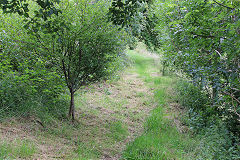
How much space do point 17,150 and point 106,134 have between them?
2669 mm

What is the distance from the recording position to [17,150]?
12.9 feet

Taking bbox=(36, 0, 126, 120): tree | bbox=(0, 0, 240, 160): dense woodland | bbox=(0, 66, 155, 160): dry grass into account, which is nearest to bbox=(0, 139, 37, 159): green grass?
bbox=(0, 66, 155, 160): dry grass

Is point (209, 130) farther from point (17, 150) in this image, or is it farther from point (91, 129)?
point (17, 150)

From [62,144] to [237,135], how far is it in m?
4.51

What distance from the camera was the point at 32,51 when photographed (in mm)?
5699

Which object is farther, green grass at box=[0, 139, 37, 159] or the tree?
the tree

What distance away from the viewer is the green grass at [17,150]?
146 inches

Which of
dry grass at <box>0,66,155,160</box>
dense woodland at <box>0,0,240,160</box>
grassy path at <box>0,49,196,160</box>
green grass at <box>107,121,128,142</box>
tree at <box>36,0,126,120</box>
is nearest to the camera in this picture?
grassy path at <box>0,49,196,160</box>

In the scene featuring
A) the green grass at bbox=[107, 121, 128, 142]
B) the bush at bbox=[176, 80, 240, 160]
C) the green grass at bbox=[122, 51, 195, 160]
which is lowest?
the green grass at bbox=[107, 121, 128, 142]

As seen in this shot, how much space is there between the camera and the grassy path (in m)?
4.45

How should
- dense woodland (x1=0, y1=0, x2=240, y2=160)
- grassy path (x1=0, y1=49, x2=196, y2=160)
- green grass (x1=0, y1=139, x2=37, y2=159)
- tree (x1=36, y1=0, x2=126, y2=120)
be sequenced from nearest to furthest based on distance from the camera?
green grass (x1=0, y1=139, x2=37, y2=159) → grassy path (x1=0, y1=49, x2=196, y2=160) → dense woodland (x1=0, y1=0, x2=240, y2=160) → tree (x1=36, y1=0, x2=126, y2=120)

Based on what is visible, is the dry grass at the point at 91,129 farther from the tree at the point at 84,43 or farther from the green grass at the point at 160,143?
the tree at the point at 84,43

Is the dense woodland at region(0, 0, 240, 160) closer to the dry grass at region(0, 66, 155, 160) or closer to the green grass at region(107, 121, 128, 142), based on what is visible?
the dry grass at region(0, 66, 155, 160)

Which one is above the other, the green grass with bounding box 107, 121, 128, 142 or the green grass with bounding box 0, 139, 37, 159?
the green grass with bounding box 0, 139, 37, 159
